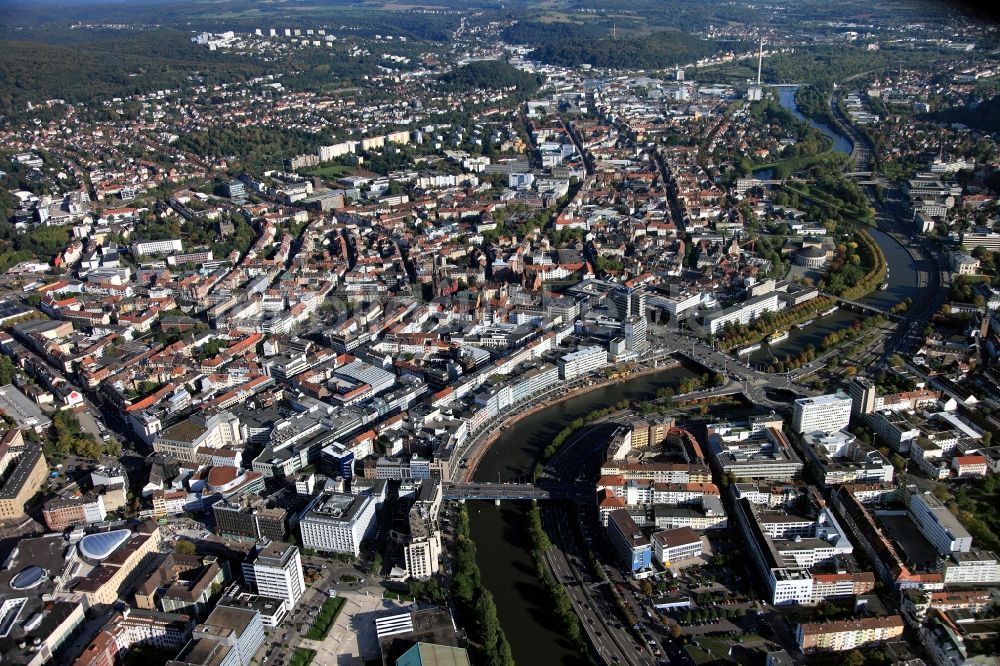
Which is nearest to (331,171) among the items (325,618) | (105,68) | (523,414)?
(105,68)

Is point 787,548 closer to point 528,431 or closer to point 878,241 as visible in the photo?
point 528,431

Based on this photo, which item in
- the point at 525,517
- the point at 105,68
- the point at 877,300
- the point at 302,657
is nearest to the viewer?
the point at 302,657

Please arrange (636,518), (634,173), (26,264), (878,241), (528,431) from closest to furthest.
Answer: (636,518)
(528,431)
(26,264)
(878,241)
(634,173)

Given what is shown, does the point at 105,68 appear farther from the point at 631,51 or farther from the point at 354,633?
the point at 354,633

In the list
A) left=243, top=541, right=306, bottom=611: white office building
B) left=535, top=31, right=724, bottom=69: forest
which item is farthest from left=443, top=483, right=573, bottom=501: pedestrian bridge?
left=535, top=31, right=724, bottom=69: forest

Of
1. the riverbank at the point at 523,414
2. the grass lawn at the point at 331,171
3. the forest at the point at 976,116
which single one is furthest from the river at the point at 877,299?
the grass lawn at the point at 331,171

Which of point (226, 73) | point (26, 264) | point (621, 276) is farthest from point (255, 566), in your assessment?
point (226, 73)
